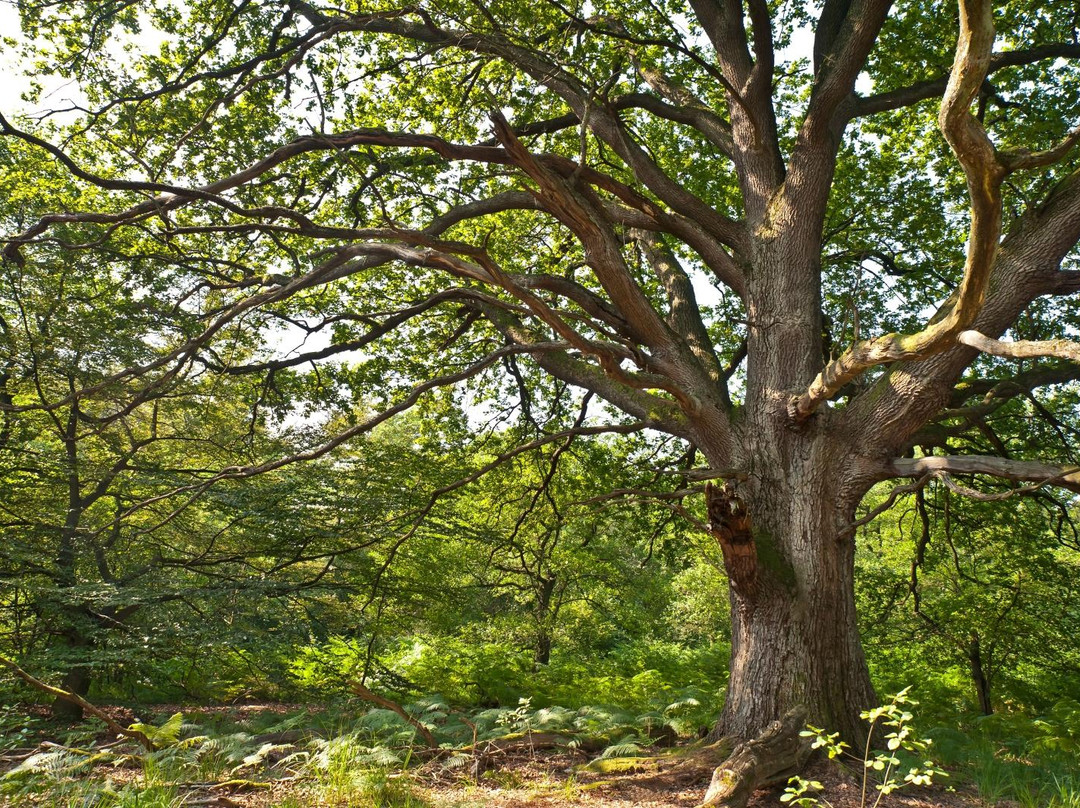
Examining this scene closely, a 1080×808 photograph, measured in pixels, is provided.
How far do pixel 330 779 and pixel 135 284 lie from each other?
550 centimetres

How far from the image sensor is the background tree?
4945 mm

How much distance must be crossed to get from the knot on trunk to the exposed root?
962 mm

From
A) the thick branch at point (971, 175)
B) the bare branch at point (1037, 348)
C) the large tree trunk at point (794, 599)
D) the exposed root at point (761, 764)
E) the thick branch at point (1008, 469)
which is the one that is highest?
the thick branch at point (971, 175)

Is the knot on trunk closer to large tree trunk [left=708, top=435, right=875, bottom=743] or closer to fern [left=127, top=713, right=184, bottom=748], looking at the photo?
large tree trunk [left=708, top=435, right=875, bottom=743]

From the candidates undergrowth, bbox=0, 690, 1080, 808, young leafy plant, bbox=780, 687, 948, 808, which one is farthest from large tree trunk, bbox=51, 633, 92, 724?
young leafy plant, bbox=780, 687, 948, 808

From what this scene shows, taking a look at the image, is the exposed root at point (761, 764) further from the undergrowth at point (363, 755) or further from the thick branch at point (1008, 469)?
the thick branch at point (1008, 469)

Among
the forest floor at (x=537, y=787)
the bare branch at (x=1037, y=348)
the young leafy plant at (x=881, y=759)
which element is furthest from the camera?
the forest floor at (x=537, y=787)

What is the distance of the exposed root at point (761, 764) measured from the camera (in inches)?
154

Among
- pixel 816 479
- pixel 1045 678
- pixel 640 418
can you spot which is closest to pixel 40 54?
pixel 640 418

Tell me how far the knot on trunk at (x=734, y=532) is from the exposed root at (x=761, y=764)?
3.16 feet

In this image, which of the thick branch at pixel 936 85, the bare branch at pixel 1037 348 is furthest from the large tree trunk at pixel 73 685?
the thick branch at pixel 936 85

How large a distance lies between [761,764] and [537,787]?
1549 millimetres

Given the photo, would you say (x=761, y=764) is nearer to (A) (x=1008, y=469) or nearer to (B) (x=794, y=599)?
(B) (x=794, y=599)

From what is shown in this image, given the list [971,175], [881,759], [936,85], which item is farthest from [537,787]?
[936,85]
